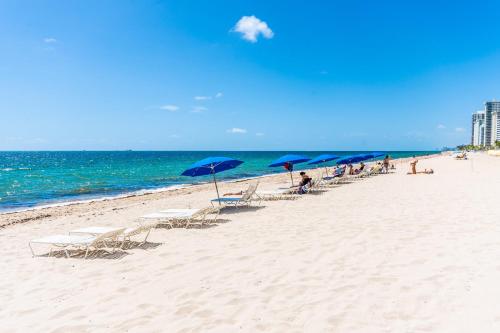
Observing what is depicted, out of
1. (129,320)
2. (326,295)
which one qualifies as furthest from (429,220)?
(129,320)

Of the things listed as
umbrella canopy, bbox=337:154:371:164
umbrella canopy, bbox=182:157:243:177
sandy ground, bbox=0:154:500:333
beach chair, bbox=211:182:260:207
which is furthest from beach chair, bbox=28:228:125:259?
umbrella canopy, bbox=337:154:371:164

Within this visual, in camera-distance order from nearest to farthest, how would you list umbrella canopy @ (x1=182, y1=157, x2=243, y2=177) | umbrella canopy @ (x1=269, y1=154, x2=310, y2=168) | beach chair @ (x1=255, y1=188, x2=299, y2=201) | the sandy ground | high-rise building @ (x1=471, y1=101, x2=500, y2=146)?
the sandy ground
umbrella canopy @ (x1=182, y1=157, x2=243, y2=177)
beach chair @ (x1=255, y1=188, x2=299, y2=201)
umbrella canopy @ (x1=269, y1=154, x2=310, y2=168)
high-rise building @ (x1=471, y1=101, x2=500, y2=146)

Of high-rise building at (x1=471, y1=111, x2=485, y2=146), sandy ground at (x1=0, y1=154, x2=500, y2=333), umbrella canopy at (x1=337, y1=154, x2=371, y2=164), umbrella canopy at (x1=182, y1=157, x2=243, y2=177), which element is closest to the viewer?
sandy ground at (x1=0, y1=154, x2=500, y2=333)

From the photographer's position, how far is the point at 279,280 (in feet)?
16.3

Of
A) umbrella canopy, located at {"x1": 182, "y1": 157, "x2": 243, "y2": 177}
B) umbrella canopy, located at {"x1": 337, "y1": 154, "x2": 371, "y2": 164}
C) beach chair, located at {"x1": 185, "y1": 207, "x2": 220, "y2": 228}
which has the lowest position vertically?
beach chair, located at {"x1": 185, "y1": 207, "x2": 220, "y2": 228}

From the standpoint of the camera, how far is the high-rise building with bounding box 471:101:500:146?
12512 centimetres

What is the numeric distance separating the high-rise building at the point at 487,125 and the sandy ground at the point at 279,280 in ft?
444

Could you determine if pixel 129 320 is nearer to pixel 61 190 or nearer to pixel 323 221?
pixel 323 221

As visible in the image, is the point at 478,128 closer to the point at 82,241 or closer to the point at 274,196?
the point at 274,196

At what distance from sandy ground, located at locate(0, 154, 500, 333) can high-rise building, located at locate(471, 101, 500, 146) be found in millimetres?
135362

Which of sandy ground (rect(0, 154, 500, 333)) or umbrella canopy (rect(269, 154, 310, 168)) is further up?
umbrella canopy (rect(269, 154, 310, 168))

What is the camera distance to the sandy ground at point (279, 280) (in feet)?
12.7

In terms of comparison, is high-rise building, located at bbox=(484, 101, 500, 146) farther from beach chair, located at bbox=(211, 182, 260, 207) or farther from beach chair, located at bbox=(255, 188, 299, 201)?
beach chair, located at bbox=(211, 182, 260, 207)

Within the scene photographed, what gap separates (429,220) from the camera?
27.6 feet
